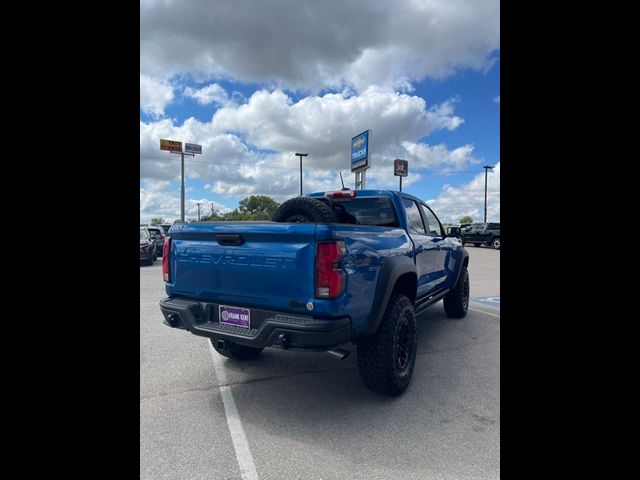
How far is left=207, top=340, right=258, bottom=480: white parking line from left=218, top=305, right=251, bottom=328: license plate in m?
0.73

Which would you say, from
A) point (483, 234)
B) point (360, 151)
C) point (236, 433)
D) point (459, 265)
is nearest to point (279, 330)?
point (236, 433)

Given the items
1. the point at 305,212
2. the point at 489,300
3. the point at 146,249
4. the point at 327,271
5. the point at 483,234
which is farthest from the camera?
Result: the point at 483,234

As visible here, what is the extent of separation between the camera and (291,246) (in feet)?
8.70

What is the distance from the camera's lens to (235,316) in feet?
9.53

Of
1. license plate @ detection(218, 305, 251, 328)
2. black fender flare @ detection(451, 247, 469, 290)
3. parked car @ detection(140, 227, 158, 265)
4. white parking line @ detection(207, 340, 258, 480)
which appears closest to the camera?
white parking line @ detection(207, 340, 258, 480)

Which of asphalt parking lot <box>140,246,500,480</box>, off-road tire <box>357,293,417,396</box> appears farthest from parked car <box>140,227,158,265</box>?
off-road tire <box>357,293,417,396</box>

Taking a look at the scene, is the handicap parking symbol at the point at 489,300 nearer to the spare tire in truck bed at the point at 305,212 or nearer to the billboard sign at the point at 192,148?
the spare tire in truck bed at the point at 305,212

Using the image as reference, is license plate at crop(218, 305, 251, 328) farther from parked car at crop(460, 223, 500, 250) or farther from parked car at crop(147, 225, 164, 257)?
parked car at crop(460, 223, 500, 250)

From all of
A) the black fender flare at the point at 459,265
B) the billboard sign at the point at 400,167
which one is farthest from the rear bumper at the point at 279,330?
the billboard sign at the point at 400,167

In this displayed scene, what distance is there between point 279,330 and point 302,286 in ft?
1.19

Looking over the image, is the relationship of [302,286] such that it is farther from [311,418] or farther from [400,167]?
[400,167]

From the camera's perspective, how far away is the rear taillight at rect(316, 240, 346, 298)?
2.56m
